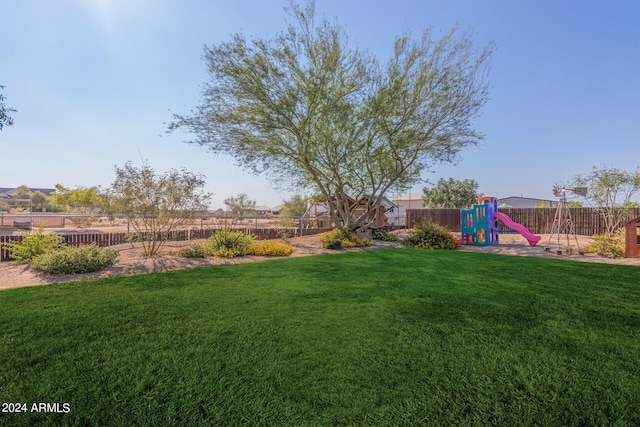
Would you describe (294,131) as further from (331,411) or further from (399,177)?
→ (331,411)

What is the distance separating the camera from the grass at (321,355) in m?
1.98

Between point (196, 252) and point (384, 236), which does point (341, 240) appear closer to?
point (384, 236)

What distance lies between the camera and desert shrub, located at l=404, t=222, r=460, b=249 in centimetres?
1224

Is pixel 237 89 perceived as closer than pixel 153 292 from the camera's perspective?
No

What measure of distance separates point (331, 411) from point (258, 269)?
541 cm

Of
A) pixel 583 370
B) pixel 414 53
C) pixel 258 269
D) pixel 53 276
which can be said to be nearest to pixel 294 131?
pixel 414 53

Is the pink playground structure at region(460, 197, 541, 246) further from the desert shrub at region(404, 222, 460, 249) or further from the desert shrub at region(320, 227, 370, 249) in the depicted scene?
the desert shrub at region(320, 227, 370, 249)

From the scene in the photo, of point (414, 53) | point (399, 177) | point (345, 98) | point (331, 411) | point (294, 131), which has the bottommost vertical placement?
point (331, 411)

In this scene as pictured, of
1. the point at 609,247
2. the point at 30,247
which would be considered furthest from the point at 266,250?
the point at 609,247

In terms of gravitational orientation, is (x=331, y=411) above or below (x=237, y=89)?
below

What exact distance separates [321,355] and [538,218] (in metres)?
23.7

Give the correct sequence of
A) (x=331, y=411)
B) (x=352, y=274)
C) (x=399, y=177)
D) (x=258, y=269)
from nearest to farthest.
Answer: (x=331, y=411) < (x=352, y=274) < (x=258, y=269) < (x=399, y=177)

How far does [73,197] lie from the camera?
28453 mm

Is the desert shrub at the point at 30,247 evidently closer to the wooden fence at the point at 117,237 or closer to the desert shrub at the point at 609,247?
the wooden fence at the point at 117,237
